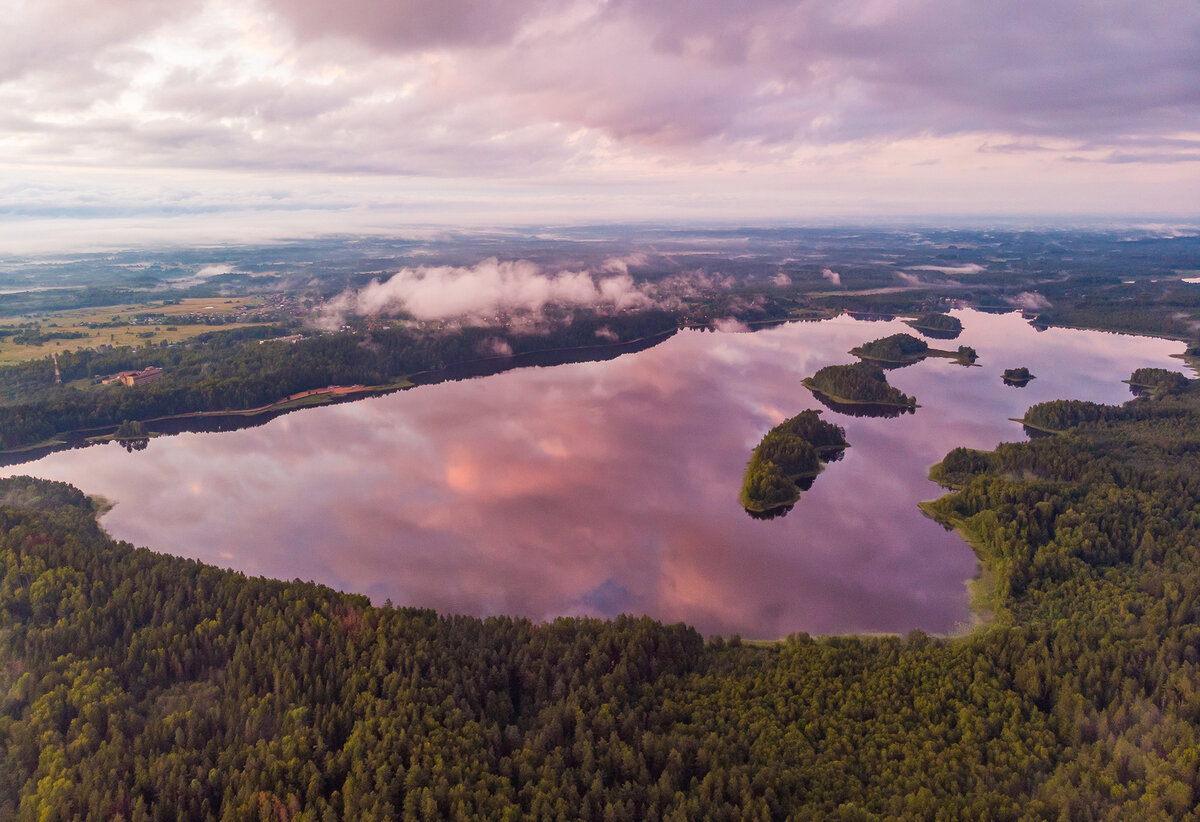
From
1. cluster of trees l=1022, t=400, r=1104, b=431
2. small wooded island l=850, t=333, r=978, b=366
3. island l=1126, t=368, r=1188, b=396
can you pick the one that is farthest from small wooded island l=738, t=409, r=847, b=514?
island l=1126, t=368, r=1188, b=396

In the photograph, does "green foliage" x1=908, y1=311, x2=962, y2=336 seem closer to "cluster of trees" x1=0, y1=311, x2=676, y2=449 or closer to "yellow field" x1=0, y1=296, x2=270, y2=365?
"cluster of trees" x1=0, y1=311, x2=676, y2=449

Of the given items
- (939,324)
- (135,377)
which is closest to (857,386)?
(939,324)

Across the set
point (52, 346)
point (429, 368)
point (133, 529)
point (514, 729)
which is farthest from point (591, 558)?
point (52, 346)

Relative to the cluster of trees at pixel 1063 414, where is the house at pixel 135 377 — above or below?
above

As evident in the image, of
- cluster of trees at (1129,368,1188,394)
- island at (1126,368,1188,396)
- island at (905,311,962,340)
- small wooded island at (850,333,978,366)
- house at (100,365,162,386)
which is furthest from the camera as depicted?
island at (905,311,962,340)

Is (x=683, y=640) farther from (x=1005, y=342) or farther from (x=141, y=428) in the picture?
(x=1005, y=342)

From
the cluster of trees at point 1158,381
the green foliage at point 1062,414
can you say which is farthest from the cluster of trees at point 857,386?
Result: the cluster of trees at point 1158,381

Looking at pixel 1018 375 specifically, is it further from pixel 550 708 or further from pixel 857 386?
pixel 550 708

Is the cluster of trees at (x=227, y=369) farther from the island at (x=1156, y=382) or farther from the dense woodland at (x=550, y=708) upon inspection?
the island at (x=1156, y=382)
